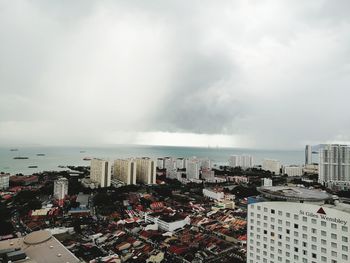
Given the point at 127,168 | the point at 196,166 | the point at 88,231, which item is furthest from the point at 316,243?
the point at 196,166

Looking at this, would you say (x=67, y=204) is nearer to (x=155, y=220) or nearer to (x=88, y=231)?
(x=88, y=231)

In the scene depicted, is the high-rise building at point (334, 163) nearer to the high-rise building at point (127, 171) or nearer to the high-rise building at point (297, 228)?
the high-rise building at point (127, 171)

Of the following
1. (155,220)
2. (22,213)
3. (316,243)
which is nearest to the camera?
(316,243)

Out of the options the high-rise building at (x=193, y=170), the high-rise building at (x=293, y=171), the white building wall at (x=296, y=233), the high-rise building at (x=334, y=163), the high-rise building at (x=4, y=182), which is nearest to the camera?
the white building wall at (x=296, y=233)

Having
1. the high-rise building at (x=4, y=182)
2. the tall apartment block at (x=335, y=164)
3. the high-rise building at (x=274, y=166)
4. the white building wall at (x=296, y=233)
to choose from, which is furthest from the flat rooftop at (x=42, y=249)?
the high-rise building at (x=274, y=166)

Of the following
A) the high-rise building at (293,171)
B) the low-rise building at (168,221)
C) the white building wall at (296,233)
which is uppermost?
the white building wall at (296,233)

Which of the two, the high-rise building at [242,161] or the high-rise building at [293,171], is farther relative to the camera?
the high-rise building at [242,161]

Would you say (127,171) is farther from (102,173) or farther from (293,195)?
(293,195)

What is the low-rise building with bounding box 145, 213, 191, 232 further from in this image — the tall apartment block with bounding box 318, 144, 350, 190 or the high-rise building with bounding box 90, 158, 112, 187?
the tall apartment block with bounding box 318, 144, 350, 190
